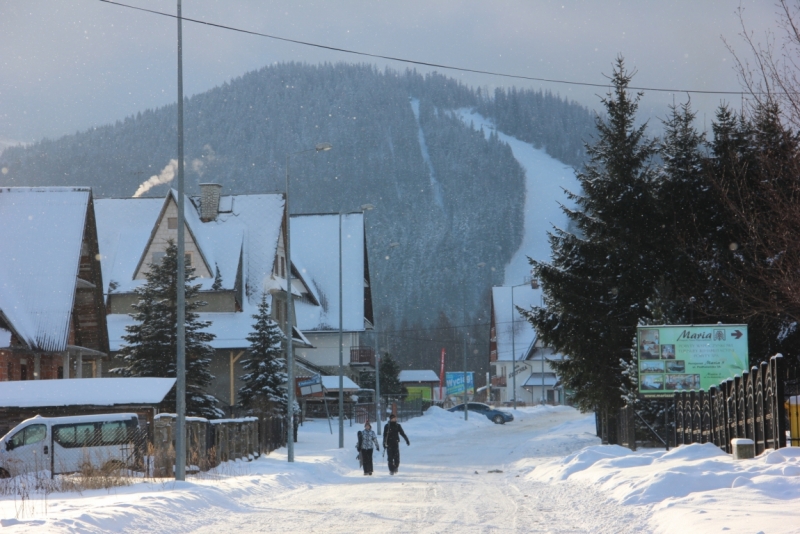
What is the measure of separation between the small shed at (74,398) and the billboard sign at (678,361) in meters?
14.0

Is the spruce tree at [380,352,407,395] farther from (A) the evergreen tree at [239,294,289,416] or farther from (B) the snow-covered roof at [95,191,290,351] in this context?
(A) the evergreen tree at [239,294,289,416]

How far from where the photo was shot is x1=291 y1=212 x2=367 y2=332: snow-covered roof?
6150 cm

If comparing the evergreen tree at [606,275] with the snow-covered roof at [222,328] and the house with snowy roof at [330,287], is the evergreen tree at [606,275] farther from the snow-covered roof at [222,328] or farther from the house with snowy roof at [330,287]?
the house with snowy roof at [330,287]

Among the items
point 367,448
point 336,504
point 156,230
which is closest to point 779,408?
point 336,504

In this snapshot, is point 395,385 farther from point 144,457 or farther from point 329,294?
point 144,457

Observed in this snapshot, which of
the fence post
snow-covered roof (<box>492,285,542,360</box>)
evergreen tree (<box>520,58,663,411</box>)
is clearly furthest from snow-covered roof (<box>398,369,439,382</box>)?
the fence post

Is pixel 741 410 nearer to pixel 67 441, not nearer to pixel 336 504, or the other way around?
pixel 336 504

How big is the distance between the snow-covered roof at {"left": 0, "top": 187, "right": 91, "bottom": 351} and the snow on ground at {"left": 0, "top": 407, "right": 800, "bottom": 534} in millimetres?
10312

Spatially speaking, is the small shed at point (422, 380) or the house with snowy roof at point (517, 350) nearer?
the house with snowy roof at point (517, 350)

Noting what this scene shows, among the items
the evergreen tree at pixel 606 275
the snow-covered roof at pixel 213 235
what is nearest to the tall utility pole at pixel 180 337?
the evergreen tree at pixel 606 275

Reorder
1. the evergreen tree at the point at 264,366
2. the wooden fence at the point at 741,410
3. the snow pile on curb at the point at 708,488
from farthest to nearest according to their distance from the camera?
1. the evergreen tree at the point at 264,366
2. the wooden fence at the point at 741,410
3. the snow pile on curb at the point at 708,488

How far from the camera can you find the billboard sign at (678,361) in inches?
1035

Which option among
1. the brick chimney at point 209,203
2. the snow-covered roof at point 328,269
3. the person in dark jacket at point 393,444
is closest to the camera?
the person in dark jacket at point 393,444

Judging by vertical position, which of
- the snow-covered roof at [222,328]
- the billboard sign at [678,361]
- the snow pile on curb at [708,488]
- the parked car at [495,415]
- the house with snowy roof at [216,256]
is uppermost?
the house with snowy roof at [216,256]
